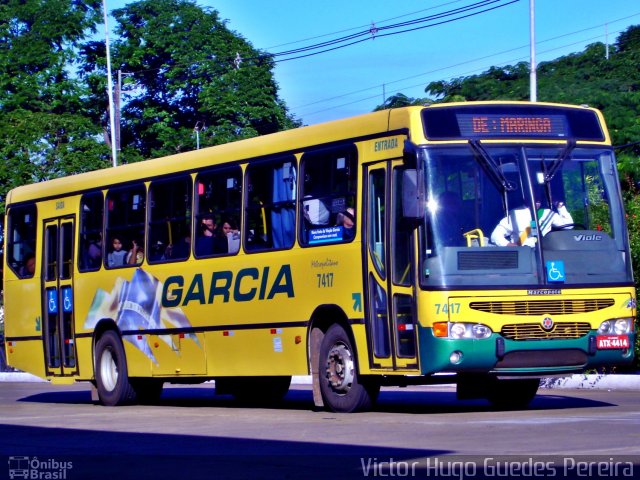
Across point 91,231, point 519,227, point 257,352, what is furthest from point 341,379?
point 91,231

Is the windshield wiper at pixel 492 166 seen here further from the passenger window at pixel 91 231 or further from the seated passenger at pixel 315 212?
the passenger window at pixel 91 231

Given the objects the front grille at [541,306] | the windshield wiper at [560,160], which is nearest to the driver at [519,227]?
the windshield wiper at [560,160]

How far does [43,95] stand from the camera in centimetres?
5484

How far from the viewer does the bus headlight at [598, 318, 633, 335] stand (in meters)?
14.5

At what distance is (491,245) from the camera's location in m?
14.1

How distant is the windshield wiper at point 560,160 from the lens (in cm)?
1466

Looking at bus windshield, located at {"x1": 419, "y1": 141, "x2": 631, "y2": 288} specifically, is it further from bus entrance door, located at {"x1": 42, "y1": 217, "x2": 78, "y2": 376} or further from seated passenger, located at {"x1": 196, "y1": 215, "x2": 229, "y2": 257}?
bus entrance door, located at {"x1": 42, "y1": 217, "x2": 78, "y2": 376}

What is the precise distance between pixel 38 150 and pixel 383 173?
3629 cm

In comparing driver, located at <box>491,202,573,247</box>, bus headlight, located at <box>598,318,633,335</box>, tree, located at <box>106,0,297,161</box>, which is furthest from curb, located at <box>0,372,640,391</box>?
tree, located at <box>106,0,297,161</box>

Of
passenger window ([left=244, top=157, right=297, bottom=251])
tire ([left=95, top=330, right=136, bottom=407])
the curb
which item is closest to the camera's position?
passenger window ([left=244, top=157, right=297, bottom=251])

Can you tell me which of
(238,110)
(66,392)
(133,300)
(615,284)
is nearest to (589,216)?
(615,284)

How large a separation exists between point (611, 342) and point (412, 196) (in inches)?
107

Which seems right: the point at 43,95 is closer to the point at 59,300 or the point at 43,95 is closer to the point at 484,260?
the point at 59,300

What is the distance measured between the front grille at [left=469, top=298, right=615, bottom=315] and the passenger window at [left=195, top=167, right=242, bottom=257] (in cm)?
447
